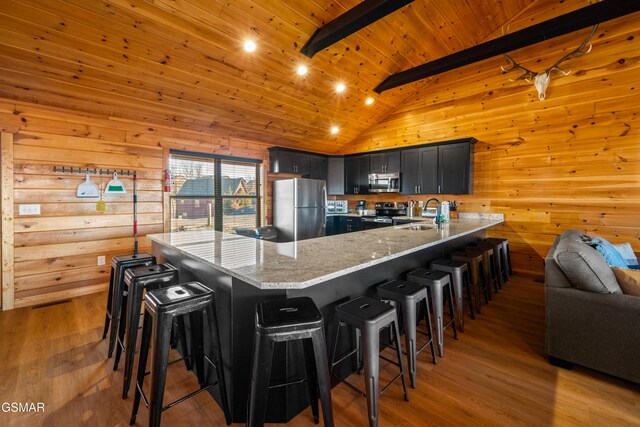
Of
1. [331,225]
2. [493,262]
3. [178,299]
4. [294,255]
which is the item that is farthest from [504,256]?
[178,299]

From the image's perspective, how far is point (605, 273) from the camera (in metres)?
2.02

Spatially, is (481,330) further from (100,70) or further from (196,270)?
(100,70)

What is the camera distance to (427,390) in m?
1.87

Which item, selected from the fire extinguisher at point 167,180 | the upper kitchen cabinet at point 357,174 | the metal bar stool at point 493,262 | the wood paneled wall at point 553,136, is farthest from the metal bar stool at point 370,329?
the upper kitchen cabinet at point 357,174

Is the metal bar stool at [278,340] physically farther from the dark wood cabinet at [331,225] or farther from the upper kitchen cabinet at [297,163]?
the dark wood cabinet at [331,225]

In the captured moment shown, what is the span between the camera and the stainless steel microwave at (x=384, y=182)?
5.57 metres

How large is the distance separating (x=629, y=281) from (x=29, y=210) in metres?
5.69

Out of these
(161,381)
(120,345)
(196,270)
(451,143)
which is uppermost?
(451,143)

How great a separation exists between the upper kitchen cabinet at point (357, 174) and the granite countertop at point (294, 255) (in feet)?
11.6

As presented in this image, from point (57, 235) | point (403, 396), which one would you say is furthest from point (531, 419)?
point (57, 235)

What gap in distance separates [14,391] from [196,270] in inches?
51.3

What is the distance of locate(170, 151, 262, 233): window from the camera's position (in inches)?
179

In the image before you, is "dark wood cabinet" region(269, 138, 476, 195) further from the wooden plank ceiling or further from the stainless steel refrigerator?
the wooden plank ceiling

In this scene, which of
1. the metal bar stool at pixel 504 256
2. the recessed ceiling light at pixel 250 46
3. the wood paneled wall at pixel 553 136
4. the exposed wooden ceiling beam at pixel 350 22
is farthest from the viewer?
the metal bar stool at pixel 504 256
